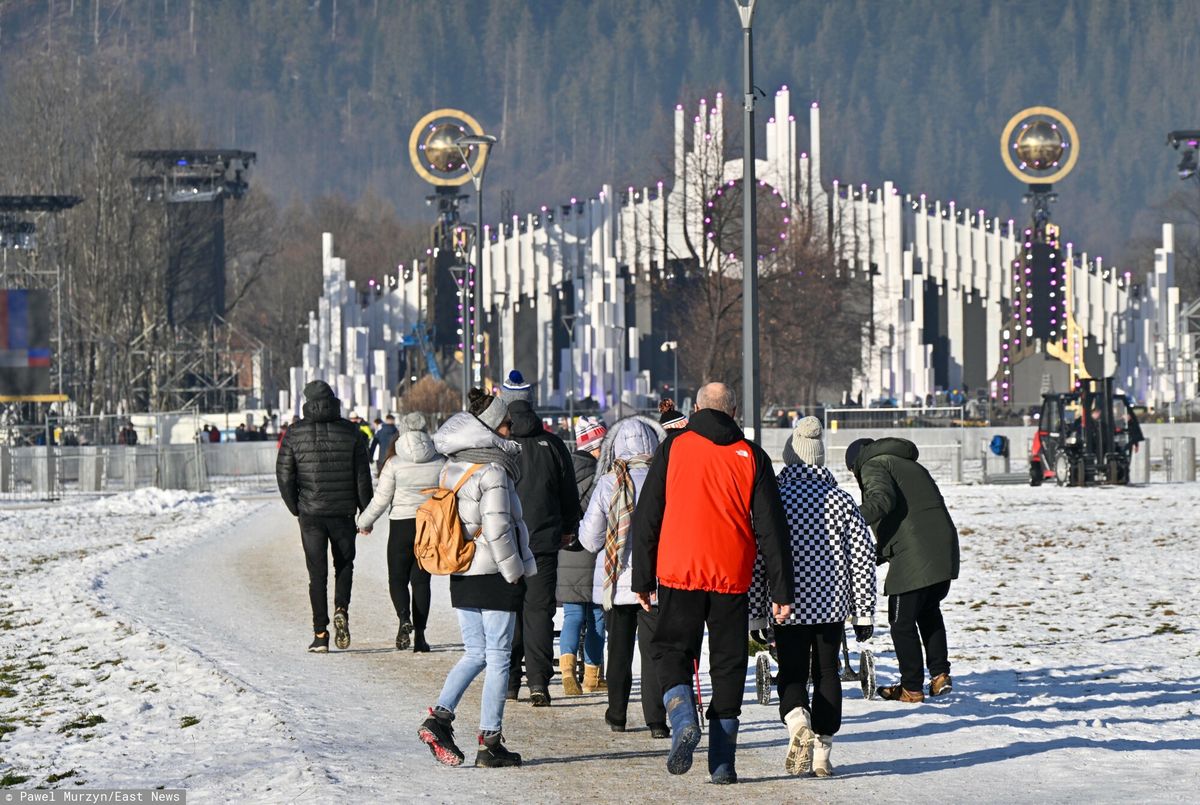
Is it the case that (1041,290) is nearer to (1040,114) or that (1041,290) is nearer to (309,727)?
(1040,114)

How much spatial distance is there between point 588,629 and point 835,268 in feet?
189

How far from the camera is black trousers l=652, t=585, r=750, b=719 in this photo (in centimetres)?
892

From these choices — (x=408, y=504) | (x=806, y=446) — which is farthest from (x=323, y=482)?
(x=806, y=446)

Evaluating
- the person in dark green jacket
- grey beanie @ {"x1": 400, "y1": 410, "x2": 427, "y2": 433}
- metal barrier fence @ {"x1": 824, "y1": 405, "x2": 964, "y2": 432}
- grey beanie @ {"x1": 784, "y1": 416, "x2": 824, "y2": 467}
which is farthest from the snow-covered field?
metal barrier fence @ {"x1": 824, "y1": 405, "x2": 964, "y2": 432}

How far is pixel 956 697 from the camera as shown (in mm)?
12086

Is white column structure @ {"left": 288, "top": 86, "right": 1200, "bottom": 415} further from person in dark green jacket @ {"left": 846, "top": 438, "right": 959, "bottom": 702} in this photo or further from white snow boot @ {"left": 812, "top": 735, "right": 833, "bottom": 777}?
white snow boot @ {"left": 812, "top": 735, "right": 833, "bottom": 777}

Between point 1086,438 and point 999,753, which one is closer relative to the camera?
point 999,753

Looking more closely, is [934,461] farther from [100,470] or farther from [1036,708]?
[1036,708]

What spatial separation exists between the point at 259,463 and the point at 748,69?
34.3 metres

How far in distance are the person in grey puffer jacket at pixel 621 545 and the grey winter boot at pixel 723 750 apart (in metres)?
1.16

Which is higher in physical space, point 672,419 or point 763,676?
point 672,419

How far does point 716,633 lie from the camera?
29.3ft

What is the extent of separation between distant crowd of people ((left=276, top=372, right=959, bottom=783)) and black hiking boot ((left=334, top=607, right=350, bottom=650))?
2616mm

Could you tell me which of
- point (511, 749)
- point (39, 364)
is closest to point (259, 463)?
point (39, 364)
